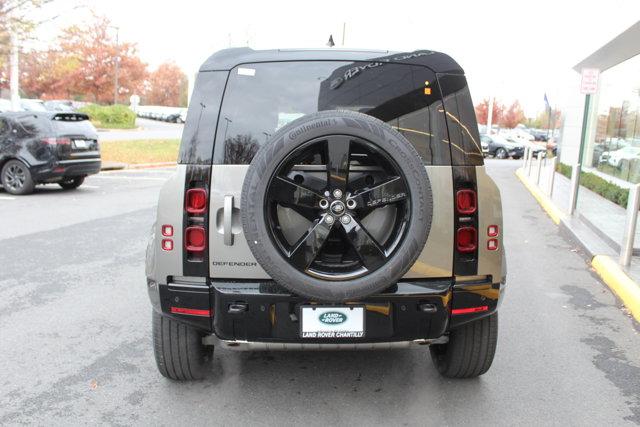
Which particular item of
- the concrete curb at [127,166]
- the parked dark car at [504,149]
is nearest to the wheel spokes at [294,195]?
the concrete curb at [127,166]

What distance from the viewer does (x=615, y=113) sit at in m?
19.3

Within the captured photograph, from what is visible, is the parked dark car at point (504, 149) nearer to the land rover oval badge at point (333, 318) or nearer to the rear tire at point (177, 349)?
the rear tire at point (177, 349)

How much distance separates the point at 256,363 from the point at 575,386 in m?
2.11

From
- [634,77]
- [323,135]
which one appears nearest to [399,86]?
[323,135]

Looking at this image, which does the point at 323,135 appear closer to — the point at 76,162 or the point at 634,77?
the point at 76,162

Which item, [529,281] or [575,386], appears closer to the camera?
[575,386]

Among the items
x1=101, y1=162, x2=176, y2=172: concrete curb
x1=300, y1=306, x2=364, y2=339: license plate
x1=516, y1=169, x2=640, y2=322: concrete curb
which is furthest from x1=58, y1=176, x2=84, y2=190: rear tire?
x1=300, y1=306, x2=364, y2=339: license plate

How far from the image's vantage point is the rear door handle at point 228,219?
10.1 ft

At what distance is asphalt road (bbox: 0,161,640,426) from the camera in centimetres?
343

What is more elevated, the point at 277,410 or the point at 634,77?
the point at 634,77

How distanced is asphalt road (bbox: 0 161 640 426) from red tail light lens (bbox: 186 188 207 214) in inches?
45.8

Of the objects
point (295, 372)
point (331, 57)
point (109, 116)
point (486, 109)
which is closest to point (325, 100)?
point (331, 57)

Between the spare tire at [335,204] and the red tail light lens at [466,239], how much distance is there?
421mm

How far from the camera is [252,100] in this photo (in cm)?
325
